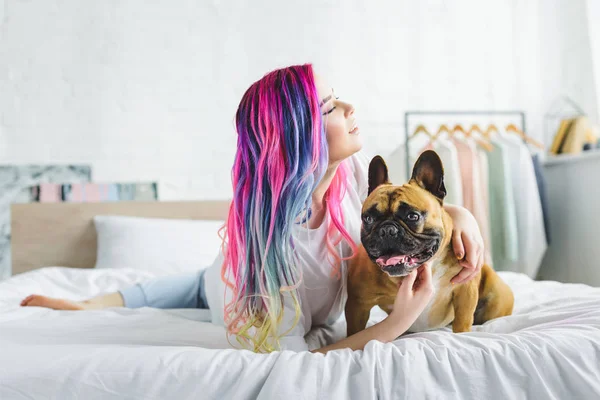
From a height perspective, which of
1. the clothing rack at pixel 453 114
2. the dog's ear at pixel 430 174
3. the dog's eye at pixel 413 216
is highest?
the clothing rack at pixel 453 114

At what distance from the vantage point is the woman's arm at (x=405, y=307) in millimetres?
829

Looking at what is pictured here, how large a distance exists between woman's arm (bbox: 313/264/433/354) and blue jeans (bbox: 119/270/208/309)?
819 mm

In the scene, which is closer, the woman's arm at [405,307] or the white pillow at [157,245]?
the woman's arm at [405,307]

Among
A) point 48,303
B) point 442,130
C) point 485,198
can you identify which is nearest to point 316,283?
point 48,303

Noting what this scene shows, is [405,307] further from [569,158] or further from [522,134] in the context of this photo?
[522,134]

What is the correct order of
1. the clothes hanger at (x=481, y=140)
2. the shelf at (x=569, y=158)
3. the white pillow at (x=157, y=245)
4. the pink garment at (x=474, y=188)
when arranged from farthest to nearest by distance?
the clothes hanger at (x=481, y=140), the pink garment at (x=474, y=188), the shelf at (x=569, y=158), the white pillow at (x=157, y=245)

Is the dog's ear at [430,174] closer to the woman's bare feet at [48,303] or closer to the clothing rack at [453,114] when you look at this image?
the woman's bare feet at [48,303]

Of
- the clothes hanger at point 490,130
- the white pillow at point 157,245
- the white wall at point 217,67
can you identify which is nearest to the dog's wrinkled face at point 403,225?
the white pillow at point 157,245

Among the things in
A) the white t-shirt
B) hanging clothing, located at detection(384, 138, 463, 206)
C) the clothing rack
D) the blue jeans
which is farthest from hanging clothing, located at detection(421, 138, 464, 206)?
the white t-shirt

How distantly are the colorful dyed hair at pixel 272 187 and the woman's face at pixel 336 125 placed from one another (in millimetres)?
27

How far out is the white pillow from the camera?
84.6 inches

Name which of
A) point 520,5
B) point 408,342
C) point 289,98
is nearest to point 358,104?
point 520,5

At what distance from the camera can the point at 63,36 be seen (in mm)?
2531

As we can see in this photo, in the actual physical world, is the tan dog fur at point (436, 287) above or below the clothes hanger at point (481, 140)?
below
